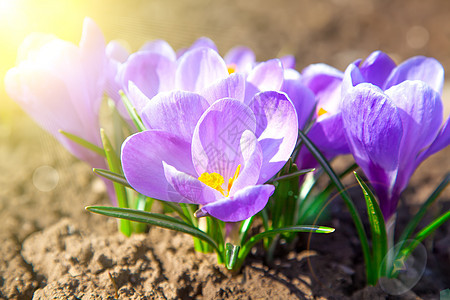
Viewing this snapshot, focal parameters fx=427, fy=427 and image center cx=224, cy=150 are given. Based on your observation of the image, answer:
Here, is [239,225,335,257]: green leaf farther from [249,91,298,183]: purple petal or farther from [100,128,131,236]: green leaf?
[100,128,131,236]: green leaf

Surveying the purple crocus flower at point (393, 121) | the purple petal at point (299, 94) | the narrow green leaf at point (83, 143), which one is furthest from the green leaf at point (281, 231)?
the narrow green leaf at point (83, 143)

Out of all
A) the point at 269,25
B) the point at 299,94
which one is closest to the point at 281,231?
the point at 299,94

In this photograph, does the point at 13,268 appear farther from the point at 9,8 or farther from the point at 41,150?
the point at 9,8

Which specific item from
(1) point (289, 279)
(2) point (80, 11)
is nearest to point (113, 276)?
(1) point (289, 279)

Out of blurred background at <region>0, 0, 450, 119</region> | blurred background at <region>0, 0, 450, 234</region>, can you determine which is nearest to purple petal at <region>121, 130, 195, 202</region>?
blurred background at <region>0, 0, 450, 234</region>

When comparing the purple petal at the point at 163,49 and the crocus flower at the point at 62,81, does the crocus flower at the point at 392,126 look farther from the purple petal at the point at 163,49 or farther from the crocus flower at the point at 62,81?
the crocus flower at the point at 62,81

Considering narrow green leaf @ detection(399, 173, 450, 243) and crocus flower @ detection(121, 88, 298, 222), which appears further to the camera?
narrow green leaf @ detection(399, 173, 450, 243)

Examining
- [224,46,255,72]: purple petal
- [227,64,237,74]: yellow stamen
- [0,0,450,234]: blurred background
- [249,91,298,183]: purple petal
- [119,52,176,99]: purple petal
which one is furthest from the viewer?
[0,0,450,234]: blurred background
